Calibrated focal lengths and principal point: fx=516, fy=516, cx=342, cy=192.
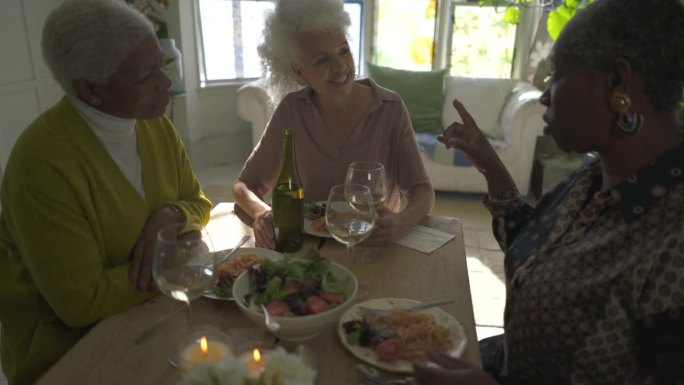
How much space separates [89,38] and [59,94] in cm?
287

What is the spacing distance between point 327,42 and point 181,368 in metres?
1.22

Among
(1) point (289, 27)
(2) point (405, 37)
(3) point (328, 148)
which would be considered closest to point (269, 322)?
(3) point (328, 148)

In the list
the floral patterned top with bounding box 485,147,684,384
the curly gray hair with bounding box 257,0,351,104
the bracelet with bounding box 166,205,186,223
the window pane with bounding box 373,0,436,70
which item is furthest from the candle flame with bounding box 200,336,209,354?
the window pane with bounding box 373,0,436,70

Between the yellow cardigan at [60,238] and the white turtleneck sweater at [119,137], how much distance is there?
2cm

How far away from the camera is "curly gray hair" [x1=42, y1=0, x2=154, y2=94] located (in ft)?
3.54

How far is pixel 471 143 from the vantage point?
138 centimetres

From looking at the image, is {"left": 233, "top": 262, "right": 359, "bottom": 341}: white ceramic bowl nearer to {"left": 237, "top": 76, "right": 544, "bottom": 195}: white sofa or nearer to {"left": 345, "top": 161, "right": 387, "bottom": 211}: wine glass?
{"left": 345, "top": 161, "right": 387, "bottom": 211}: wine glass

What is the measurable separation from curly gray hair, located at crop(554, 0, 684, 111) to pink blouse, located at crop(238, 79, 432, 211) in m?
0.87

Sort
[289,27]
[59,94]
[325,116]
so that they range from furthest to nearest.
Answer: [59,94]
[325,116]
[289,27]

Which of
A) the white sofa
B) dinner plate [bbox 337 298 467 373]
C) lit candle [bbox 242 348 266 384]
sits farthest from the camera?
the white sofa

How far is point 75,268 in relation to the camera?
1028 mm

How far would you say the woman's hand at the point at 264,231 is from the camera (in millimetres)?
1357

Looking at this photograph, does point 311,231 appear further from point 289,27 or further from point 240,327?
point 289,27

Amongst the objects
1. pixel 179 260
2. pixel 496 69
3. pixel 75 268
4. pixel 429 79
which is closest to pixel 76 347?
pixel 75 268
